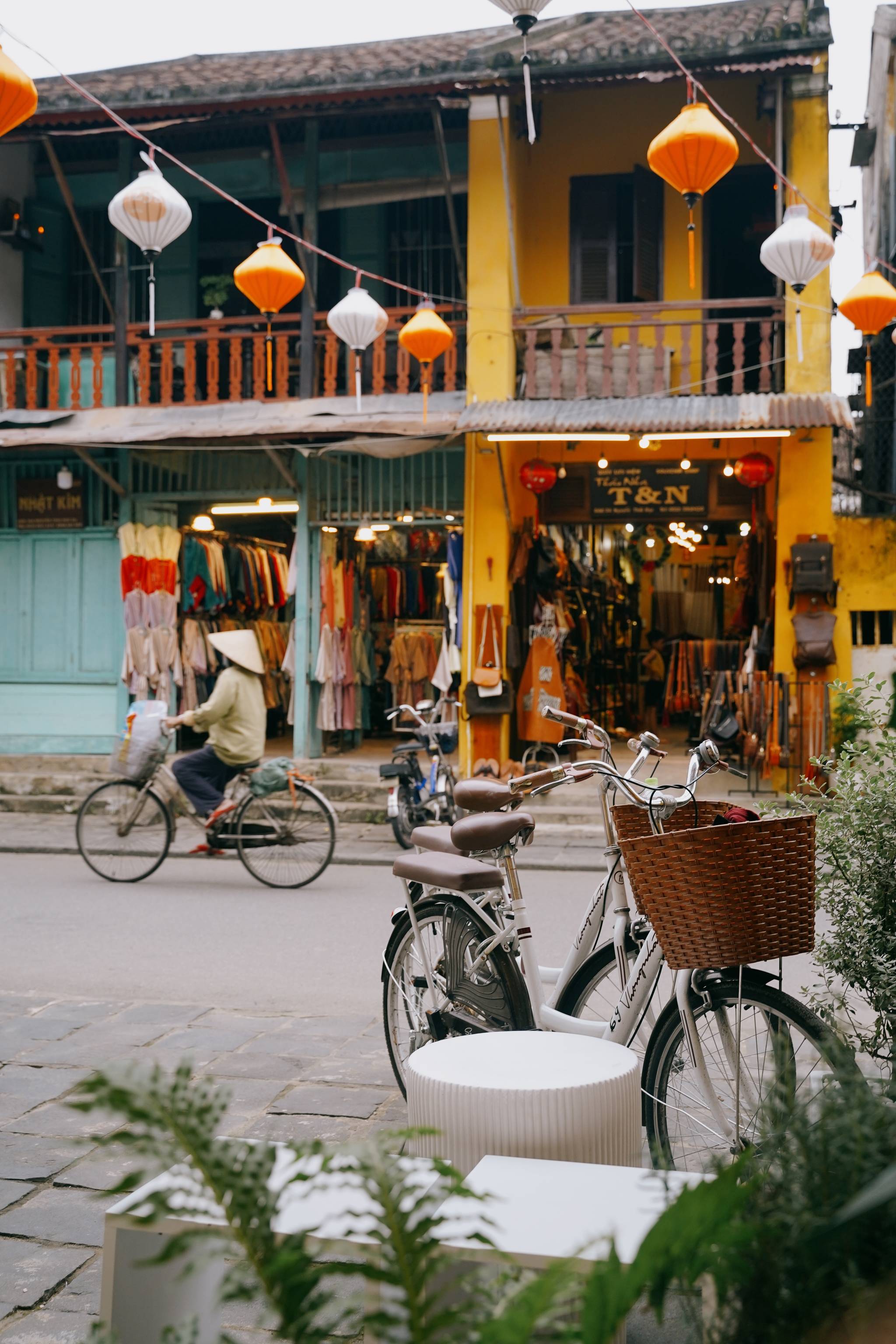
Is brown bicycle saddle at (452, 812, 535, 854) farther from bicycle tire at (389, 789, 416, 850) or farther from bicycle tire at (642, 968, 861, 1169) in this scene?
bicycle tire at (389, 789, 416, 850)

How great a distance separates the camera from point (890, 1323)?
1.04 meters

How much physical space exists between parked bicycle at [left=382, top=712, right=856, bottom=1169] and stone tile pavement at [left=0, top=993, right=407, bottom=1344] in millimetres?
447

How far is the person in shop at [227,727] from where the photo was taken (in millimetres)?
9422

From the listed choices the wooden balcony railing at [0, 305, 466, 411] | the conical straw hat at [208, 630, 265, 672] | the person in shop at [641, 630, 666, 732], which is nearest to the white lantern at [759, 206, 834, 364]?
the wooden balcony railing at [0, 305, 466, 411]

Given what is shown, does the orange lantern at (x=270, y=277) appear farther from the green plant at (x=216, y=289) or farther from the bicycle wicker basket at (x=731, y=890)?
the bicycle wicker basket at (x=731, y=890)

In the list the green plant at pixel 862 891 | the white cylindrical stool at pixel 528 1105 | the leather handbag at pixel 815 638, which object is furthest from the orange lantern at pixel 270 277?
the white cylindrical stool at pixel 528 1105

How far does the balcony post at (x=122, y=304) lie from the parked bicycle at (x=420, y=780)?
526cm

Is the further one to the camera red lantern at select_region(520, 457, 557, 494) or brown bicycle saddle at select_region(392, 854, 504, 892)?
red lantern at select_region(520, 457, 557, 494)

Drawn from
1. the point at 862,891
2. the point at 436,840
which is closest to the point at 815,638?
the point at 436,840

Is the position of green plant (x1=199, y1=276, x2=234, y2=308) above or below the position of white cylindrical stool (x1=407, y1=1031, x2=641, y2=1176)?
above

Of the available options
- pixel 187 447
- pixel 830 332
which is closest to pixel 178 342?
pixel 187 447

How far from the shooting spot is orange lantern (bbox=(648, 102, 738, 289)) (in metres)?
7.73

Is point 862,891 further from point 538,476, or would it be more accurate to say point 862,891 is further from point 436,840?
point 538,476

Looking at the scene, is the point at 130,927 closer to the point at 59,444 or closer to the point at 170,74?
the point at 59,444
